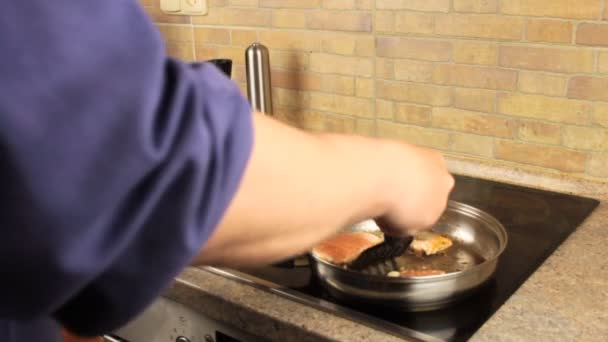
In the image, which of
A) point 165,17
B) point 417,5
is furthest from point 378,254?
point 165,17

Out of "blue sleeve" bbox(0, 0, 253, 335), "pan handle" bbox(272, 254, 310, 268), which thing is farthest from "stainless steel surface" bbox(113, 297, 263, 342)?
"blue sleeve" bbox(0, 0, 253, 335)

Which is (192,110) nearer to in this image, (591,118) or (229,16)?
(591,118)

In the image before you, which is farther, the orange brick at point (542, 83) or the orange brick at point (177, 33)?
A: the orange brick at point (177, 33)

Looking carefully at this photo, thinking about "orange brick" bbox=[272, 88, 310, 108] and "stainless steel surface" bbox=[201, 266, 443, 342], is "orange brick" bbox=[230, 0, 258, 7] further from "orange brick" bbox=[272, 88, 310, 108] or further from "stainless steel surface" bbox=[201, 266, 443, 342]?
"stainless steel surface" bbox=[201, 266, 443, 342]

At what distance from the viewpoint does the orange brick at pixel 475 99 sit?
1.22 meters

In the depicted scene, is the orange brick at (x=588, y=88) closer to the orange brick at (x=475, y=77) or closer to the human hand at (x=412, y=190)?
the orange brick at (x=475, y=77)

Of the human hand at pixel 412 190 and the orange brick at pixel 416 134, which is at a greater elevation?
the human hand at pixel 412 190

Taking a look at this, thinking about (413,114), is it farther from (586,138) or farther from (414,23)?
(586,138)

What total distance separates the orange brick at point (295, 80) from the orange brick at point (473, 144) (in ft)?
1.12

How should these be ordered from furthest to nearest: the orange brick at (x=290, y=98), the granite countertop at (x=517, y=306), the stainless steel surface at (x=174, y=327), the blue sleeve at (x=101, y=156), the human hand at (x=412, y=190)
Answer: the orange brick at (x=290, y=98)
the stainless steel surface at (x=174, y=327)
the granite countertop at (x=517, y=306)
the human hand at (x=412, y=190)
the blue sleeve at (x=101, y=156)

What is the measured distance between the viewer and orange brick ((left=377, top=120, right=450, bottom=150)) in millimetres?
1318

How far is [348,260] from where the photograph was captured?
3.16 ft

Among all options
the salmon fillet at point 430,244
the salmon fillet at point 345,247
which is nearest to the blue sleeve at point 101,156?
the salmon fillet at point 345,247

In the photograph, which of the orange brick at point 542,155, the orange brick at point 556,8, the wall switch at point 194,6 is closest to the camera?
the orange brick at point 556,8
